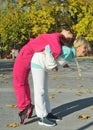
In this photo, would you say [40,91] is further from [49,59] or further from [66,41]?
[66,41]

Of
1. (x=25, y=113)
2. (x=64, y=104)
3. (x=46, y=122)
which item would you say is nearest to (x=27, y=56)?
(x=25, y=113)

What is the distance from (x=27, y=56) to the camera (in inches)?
303

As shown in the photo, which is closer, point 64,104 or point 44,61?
point 44,61

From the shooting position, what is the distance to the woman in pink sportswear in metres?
7.41

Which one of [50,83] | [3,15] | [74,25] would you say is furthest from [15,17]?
[50,83]

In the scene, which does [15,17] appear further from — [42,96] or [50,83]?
[42,96]

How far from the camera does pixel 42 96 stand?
25.0 ft

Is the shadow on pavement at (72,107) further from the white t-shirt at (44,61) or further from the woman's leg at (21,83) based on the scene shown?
the white t-shirt at (44,61)

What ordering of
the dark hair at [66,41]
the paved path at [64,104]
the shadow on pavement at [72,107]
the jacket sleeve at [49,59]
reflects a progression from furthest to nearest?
1. the shadow on pavement at [72,107]
2. the paved path at [64,104]
3. the dark hair at [66,41]
4. the jacket sleeve at [49,59]

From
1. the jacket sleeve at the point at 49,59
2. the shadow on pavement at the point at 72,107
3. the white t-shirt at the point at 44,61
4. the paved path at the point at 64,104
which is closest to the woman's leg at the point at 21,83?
the white t-shirt at the point at 44,61

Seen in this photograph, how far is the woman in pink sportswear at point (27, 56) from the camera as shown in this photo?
741 cm

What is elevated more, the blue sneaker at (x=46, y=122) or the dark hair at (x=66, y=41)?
the dark hair at (x=66, y=41)

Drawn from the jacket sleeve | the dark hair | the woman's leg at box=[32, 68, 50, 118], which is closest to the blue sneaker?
the woman's leg at box=[32, 68, 50, 118]

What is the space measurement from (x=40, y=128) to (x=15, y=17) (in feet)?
133
